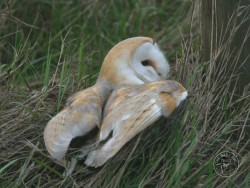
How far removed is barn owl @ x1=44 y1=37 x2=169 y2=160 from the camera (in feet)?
11.6

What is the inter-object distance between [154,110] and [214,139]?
454mm

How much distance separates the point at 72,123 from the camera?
3.60m

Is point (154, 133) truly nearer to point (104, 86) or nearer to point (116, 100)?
point (116, 100)

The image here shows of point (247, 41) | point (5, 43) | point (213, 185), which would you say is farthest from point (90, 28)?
point (213, 185)

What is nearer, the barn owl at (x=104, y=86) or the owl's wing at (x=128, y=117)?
the owl's wing at (x=128, y=117)

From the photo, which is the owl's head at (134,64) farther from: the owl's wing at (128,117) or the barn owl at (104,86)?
the owl's wing at (128,117)

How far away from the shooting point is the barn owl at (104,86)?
11.6 feet

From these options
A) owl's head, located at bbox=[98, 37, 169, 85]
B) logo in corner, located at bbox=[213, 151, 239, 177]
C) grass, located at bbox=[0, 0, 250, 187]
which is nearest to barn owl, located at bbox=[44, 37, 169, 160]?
owl's head, located at bbox=[98, 37, 169, 85]

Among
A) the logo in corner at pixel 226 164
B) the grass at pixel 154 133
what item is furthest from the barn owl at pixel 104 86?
the logo in corner at pixel 226 164

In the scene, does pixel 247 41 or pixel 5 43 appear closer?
pixel 247 41

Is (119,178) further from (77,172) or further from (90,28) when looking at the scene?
(90,28)

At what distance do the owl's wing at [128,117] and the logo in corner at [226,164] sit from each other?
362 mm

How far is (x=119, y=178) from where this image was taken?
11.6 ft

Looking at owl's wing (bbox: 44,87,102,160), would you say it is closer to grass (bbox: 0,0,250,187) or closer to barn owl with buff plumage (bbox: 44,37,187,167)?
barn owl with buff plumage (bbox: 44,37,187,167)
